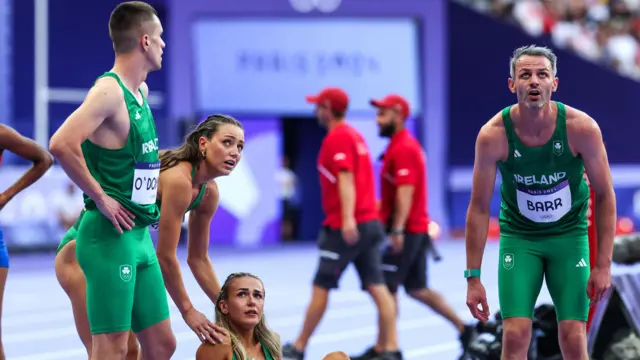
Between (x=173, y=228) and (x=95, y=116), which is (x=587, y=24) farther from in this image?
(x=95, y=116)

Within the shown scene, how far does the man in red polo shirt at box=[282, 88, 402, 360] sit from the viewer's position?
795 centimetres

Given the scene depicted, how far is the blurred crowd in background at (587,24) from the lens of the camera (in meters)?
25.5

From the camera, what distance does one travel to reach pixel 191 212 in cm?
543

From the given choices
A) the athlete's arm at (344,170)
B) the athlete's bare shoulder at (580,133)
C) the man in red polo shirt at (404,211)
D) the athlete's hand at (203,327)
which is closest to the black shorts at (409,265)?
the man in red polo shirt at (404,211)

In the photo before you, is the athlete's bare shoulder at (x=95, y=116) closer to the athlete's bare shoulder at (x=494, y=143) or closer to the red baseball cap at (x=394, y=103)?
the athlete's bare shoulder at (x=494, y=143)

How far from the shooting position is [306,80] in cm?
2206

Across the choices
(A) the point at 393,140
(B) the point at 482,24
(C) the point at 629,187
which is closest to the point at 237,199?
(B) the point at 482,24

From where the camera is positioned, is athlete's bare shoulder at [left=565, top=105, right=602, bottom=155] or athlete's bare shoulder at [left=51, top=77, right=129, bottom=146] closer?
athlete's bare shoulder at [left=51, top=77, right=129, bottom=146]

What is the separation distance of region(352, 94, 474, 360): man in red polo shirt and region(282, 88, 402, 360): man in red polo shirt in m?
0.24

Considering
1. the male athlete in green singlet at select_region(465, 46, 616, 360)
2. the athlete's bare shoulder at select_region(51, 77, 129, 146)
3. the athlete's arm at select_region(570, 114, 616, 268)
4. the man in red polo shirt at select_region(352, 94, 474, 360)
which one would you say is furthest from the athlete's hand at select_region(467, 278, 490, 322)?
the man in red polo shirt at select_region(352, 94, 474, 360)

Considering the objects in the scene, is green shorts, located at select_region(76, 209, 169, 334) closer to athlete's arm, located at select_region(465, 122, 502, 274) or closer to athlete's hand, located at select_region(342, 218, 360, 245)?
athlete's arm, located at select_region(465, 122, 502, 274)

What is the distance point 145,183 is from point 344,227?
336cm

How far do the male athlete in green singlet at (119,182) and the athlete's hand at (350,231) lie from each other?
10.8 feet

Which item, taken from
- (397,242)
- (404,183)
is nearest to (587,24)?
(404,183)
